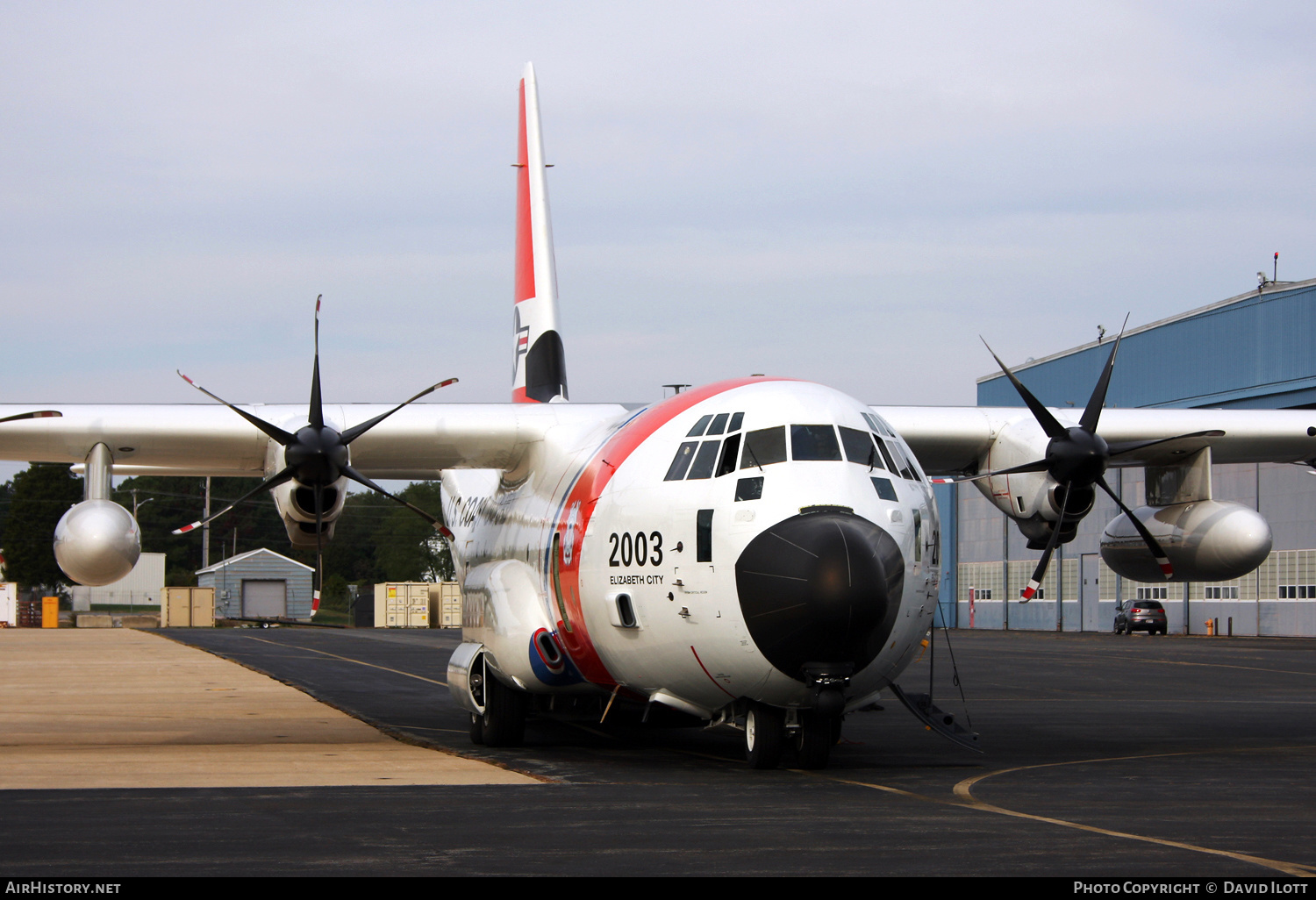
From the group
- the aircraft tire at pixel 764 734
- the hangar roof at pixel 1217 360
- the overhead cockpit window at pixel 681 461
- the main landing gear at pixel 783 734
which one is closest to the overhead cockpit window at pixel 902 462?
the overhead cockpit window at pixel 681 461

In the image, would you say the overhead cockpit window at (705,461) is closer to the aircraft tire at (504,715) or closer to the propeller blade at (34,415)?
the aircraft tire at (504,715)

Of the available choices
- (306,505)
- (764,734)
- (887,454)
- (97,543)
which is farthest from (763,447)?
(97,543)

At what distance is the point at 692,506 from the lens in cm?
1229

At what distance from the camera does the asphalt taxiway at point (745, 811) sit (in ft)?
25.6

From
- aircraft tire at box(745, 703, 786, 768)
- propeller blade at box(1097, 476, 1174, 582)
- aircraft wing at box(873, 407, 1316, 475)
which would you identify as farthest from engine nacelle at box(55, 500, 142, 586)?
propeller blade at box(1097, 476, 1174, 582)

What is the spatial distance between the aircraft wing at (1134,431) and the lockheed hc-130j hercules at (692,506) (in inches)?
1.4

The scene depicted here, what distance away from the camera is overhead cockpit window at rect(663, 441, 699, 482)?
12703mm

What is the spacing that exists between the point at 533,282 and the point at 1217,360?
40.9 m

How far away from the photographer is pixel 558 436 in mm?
16625

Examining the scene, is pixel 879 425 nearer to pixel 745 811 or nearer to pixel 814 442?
pixel 814 442

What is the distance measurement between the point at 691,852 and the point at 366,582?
414ft

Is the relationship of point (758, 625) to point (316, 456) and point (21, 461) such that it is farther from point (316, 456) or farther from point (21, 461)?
point (21, 461)

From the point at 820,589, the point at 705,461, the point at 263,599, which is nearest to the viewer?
the point at 820,589

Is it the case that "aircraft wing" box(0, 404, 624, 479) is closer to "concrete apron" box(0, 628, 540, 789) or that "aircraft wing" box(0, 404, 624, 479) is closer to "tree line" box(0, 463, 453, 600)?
"concrete apron" box(0, 628, 540, 789)
